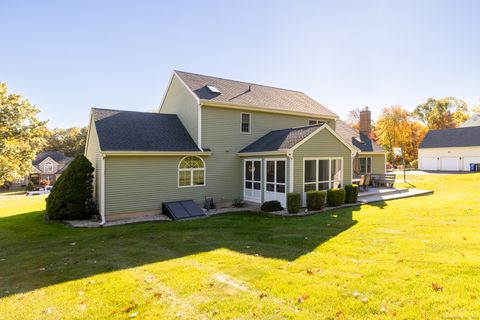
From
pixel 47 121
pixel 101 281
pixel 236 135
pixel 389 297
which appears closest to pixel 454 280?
pixel 389 297

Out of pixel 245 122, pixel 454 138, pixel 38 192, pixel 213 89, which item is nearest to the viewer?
pixel 213 89

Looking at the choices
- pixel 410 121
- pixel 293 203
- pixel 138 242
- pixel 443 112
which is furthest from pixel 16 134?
pixel 443 112

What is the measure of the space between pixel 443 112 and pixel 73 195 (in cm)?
7600

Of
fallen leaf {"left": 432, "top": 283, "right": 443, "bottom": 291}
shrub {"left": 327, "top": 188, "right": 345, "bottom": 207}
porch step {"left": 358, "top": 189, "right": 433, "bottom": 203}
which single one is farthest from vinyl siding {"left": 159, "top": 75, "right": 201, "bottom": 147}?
fallen leaf {"left": 432, "top": 283, "right": 443, "bottom": 291}

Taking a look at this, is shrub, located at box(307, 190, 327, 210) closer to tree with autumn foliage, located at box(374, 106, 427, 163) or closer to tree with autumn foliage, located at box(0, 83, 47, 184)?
tree with autumn foliage, located at box(0, 83, 47, 184)

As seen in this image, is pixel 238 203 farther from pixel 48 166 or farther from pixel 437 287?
pixel 48 166

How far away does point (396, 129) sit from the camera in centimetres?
5522

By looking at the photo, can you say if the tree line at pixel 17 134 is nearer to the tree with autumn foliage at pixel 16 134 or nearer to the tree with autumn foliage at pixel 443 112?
the tree with autumn foliage at pixel 16 134

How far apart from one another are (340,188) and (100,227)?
12113 mm

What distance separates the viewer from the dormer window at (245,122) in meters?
17.6

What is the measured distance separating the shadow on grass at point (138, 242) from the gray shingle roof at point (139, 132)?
4.03 meters

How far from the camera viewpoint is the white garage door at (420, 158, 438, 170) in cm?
4562

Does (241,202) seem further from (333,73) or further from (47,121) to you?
(47,121)

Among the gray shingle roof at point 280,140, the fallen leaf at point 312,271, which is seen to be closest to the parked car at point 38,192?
the gray shingle roof at point 280,140
